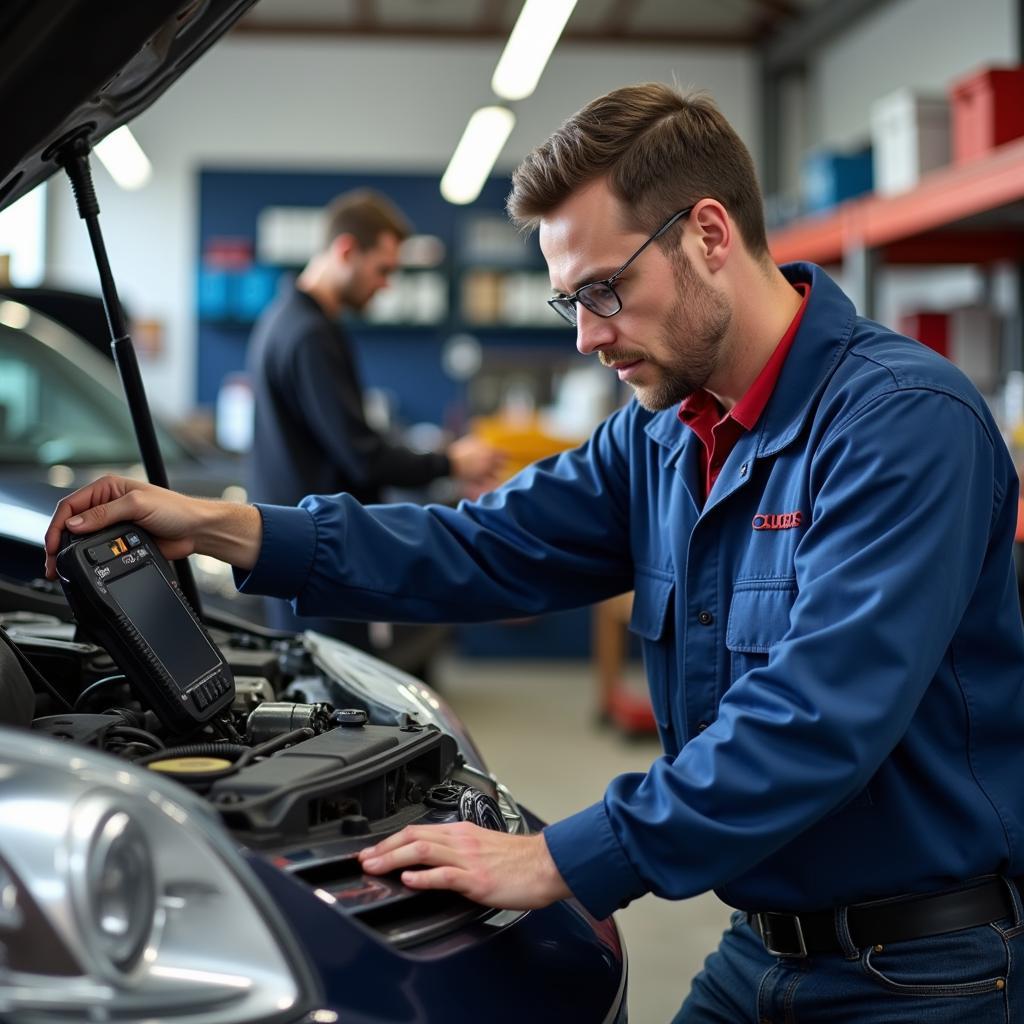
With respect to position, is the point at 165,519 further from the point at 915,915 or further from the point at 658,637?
the point at 915,915

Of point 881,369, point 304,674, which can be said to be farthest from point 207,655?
point 881,369

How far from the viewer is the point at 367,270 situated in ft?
11.4

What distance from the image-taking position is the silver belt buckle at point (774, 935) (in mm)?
1180

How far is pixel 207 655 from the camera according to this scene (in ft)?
4.28

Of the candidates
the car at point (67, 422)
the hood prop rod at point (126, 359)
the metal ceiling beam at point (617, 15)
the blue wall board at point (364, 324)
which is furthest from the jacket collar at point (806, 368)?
the blue wall board at point (364, 324)

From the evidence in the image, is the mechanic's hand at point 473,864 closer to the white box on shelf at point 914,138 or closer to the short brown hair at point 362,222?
the short brown hair at point 362,222

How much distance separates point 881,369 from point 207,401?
8488 mm

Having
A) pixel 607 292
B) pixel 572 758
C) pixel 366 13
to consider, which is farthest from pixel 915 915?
pixel 366 13

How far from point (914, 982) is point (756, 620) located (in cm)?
36

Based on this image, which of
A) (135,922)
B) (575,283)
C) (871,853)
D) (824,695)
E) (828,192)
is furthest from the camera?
(828,192)

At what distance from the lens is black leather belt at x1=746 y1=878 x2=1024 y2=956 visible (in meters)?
1.14


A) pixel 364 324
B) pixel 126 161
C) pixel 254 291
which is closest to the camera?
pixel 126 161

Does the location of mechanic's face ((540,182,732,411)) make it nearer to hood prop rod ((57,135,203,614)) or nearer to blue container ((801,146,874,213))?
hood prop rod ((57,135,203,614))

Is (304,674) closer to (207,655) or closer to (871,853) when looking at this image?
(207,655)
